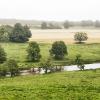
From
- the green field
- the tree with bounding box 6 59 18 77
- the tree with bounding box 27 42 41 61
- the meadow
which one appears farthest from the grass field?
the green field

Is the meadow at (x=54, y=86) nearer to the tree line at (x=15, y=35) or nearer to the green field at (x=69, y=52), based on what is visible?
the green field at (x=69, y=52)

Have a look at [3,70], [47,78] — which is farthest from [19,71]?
[47,78]

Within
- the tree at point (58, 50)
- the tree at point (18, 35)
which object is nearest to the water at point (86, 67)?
the tree at point (58, 50)

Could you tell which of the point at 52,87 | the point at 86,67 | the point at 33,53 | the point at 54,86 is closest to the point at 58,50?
the point at 33,53

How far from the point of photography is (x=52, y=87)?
82625 millimetres

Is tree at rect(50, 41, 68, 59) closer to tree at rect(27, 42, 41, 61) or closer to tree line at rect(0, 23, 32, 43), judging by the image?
tree at rect(27, 42, 41, 61)

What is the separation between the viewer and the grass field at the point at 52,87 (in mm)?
75438

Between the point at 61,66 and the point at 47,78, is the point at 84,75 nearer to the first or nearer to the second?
the point at 47,78

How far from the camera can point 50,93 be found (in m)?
78.1

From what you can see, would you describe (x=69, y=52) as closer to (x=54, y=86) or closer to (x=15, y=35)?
(x=15, y=35)

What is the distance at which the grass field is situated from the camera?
75438 mm

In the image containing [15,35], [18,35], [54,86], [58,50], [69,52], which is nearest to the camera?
[54,86]

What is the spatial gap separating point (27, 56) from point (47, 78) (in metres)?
34.5

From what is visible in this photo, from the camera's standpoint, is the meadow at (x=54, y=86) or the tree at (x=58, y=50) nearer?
the meadow at (x=54, y=86)
